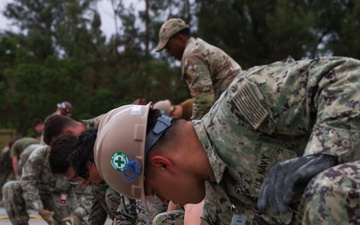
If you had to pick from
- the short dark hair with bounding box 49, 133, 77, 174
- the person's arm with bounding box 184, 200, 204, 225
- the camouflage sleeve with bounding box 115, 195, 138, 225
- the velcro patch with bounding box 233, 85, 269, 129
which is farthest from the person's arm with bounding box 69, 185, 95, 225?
the velcro patch with bounding box 233, 85, 269, 129

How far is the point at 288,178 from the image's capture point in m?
1.81

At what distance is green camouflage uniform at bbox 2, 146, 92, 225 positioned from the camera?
6.54 metres

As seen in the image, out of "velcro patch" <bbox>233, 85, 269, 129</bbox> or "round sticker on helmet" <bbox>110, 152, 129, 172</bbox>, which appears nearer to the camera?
"velcro patch" <bbox>233, 85, 269, 129</bbox>

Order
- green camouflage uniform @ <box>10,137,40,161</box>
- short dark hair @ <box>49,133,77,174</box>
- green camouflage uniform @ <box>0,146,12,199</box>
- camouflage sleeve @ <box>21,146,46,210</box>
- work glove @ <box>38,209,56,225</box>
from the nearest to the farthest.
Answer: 1. short dark hair @ <box>49,133,77,174</box>
2. work glove @ <box>38,209,56,225</box>
3. camouflage sleeve @ <box>21,146,46,210</box>
4. green camouflage uniform @ <box>10,137,40,161</box>
5. green camouflage uniform @ <box>0,146,12,199</box>

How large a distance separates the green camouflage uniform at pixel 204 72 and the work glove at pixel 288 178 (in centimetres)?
312

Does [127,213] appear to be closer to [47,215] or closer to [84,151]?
[84,151]

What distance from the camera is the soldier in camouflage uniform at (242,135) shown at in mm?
2049

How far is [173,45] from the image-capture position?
5.39 meters

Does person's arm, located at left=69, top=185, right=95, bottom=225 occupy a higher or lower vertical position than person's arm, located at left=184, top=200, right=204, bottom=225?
lower

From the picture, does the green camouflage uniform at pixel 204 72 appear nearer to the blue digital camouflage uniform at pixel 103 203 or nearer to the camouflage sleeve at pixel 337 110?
the blue digital camouflage uniform at pixel 103 203

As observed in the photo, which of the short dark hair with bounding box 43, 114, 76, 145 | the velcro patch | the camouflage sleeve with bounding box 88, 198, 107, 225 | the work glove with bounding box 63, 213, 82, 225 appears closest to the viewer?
the velcro patch

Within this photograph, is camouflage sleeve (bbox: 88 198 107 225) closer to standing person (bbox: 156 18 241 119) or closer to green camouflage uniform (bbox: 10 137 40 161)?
standing person (bbox: 156 18 241 119)

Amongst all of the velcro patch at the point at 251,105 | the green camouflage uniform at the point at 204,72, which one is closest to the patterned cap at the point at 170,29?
the green camouflage uniform at the point at 204,72

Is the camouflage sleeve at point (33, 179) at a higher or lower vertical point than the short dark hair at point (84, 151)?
lower
